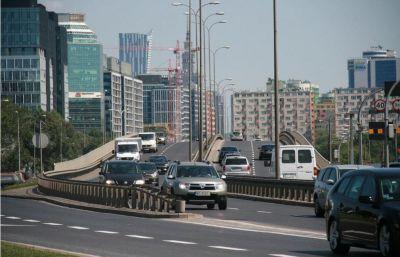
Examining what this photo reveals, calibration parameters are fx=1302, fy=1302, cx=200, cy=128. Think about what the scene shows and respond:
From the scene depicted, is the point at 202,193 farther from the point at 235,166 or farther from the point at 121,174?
the point at 235,166

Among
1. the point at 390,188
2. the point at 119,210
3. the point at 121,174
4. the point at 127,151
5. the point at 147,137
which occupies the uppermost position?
the point at 390,188

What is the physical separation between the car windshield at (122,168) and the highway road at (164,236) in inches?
407

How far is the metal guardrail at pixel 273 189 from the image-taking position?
45656mm

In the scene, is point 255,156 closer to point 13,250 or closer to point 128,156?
point 128,156

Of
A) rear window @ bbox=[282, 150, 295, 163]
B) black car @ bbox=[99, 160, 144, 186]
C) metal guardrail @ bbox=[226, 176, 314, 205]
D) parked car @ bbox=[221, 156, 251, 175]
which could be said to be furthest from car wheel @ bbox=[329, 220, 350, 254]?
parked car @ bbox=[221, 156, 251, 175]

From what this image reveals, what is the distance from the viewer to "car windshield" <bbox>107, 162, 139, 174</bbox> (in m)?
47.8

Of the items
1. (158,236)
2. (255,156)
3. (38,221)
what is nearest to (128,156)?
(255,156)

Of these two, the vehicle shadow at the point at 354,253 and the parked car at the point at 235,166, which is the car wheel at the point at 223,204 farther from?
the parked car at the point at 235,166

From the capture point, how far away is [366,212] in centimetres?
1958

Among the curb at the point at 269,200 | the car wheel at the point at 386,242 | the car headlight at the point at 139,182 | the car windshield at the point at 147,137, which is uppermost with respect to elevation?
the car windshield at the point at 147,137

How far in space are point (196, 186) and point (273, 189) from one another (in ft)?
37.7

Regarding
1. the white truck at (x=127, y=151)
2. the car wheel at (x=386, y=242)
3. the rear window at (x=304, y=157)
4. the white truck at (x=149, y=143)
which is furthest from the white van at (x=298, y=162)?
the white truck at (x=149, y=143)

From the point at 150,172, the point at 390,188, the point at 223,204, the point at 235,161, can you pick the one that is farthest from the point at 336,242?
the point at 235,161

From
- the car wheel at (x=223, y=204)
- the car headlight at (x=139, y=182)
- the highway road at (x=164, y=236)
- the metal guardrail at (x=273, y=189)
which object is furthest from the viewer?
the car headlight at (x=139, y=182)
